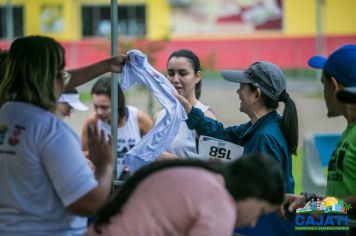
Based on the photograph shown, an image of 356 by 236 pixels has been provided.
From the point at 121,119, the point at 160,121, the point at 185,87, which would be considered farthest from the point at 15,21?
the point at 160,121

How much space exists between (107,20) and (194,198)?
96.2ft

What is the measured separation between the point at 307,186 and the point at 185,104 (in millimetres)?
5053

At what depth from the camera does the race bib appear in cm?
391

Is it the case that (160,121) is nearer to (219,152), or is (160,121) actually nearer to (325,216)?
(219,152)

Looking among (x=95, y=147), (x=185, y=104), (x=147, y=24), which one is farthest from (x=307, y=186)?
(x=147, y=24)

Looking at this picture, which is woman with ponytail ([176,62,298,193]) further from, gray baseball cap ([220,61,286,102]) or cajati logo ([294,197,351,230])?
cajati logo ([294,197,351,230])

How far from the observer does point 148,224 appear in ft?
7.12

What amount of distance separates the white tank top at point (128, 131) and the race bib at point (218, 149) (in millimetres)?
1783

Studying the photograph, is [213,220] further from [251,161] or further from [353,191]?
[353,191]

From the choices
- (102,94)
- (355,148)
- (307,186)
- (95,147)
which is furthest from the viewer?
(307,186)

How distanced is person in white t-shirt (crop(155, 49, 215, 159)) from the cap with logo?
1.44 metres

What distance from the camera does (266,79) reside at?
3941mm

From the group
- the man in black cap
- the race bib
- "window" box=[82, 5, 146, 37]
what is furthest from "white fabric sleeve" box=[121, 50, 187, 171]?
"window" box=[82, 5, 146, 37]

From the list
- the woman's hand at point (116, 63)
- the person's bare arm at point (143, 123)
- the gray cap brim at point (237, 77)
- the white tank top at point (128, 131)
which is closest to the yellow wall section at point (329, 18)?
the person's bare arm at point (143, 123)
